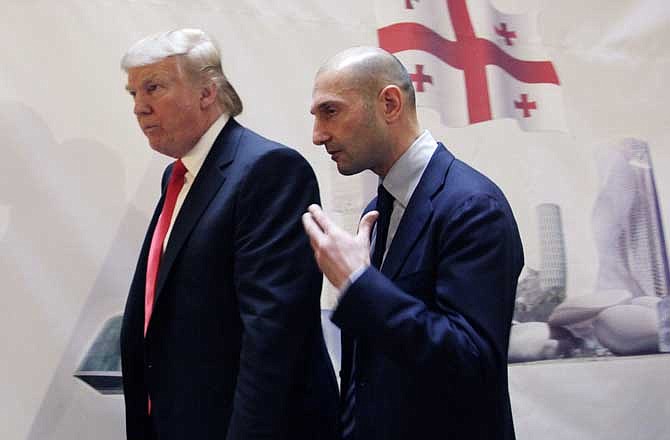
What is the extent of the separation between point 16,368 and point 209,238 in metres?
0.72

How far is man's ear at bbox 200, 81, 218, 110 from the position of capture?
134 centimetres

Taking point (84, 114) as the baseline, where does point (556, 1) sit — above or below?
above

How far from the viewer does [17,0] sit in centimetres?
169

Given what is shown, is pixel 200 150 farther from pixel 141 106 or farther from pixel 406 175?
pixel 406 175

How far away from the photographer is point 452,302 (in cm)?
102

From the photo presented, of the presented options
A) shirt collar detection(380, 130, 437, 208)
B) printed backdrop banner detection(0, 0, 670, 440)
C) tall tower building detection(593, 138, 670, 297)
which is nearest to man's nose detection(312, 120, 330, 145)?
shirt collar detection(380, 130, 437, 208)

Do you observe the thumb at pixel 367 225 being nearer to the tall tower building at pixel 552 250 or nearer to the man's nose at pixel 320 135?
the man's nose at pixel 320 135

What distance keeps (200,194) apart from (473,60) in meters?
1.05

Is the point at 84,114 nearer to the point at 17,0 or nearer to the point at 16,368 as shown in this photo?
the point at 17,0

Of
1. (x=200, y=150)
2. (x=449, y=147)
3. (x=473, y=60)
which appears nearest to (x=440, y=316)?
(x=200, y=150)

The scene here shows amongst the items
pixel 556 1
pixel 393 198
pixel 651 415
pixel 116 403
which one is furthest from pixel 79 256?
pixel 651 415

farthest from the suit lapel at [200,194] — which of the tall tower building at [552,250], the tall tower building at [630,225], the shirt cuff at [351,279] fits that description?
the tall tower building at [630,225]

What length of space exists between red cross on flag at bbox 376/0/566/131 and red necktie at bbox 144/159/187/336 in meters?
0.79

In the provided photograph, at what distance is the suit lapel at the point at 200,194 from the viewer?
1.24 metres
